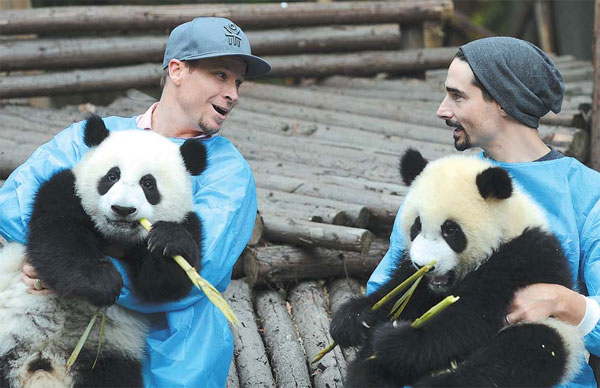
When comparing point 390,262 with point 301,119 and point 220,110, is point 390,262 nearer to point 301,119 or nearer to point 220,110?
point 220,110

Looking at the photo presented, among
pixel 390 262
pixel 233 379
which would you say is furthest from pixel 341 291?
pixel 390 262

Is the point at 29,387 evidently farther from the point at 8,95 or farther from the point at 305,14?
the point at 305,14

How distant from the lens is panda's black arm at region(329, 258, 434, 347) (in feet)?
9.69

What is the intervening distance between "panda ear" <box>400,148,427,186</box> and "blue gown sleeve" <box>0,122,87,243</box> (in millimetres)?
1368

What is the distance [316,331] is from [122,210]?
1.71 m

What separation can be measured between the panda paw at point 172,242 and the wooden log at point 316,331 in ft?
4.04

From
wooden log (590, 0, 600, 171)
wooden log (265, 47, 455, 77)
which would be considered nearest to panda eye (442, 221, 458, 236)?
wooden log (590, 0, 600, 171)

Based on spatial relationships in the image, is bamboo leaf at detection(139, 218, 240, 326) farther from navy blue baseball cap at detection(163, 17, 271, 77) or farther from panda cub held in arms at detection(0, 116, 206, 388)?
navy blue baseball cap at detection(163, 17, 271, 77)

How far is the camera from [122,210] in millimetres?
2840

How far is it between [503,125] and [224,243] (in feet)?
4.09

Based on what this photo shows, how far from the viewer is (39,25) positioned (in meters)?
7.42

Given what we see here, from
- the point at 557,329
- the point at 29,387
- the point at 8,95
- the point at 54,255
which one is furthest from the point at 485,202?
the point at 8,95

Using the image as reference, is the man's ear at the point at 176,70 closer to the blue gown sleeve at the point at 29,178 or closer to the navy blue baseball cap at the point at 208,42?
the navy blue baseball cap at the point at 208,42

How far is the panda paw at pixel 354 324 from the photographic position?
9.68 feet
